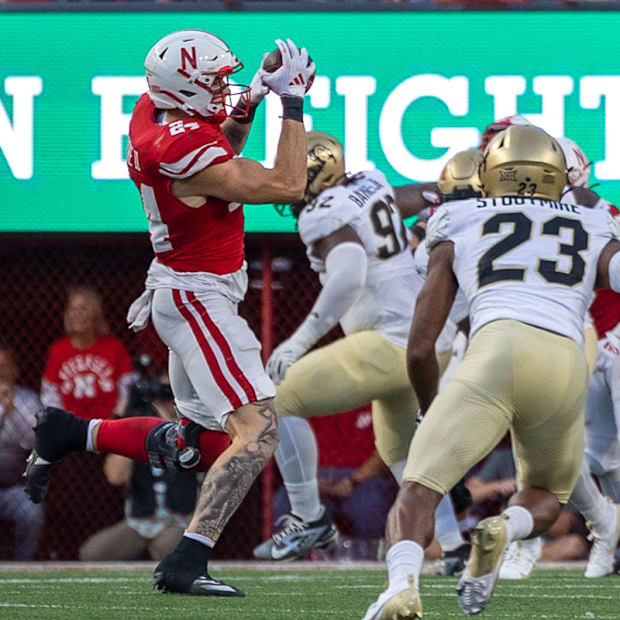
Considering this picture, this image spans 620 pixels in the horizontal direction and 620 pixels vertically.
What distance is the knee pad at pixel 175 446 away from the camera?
15.7 ft

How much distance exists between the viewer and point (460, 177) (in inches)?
243

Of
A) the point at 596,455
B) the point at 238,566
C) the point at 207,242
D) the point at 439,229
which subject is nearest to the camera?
the point at 439,229

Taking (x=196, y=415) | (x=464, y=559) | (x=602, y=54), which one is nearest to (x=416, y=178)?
(x=602, y=54)

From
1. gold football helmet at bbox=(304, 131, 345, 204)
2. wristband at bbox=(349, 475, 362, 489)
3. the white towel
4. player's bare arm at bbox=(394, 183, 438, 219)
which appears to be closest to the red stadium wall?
Result: wristband at bbox=(349, 475, 362, 489)

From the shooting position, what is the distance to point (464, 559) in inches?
235

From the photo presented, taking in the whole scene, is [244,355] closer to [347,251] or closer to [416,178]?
[347,251]

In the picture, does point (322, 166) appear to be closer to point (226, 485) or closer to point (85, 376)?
point (85, 376)

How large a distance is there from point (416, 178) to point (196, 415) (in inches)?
121

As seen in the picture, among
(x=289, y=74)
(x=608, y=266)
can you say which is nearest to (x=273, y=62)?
(x=289, y=74)

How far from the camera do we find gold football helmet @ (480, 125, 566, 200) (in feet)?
12.9

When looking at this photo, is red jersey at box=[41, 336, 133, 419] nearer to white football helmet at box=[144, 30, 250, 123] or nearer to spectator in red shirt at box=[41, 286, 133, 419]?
spectator in red shirt at box=[41, 286, 133, 419]

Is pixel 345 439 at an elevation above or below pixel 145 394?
below

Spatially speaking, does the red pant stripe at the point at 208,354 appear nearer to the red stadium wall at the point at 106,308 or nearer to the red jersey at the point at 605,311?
the red jersey at the point at 605,311

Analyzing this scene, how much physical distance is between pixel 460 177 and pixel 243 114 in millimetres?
1542
